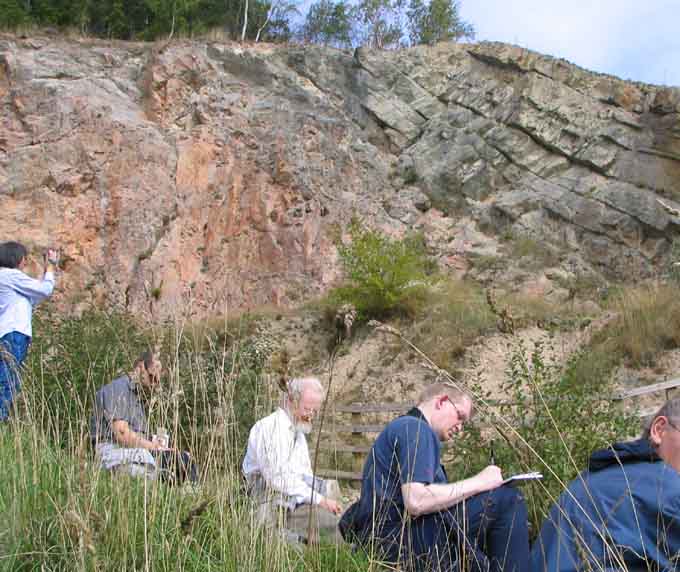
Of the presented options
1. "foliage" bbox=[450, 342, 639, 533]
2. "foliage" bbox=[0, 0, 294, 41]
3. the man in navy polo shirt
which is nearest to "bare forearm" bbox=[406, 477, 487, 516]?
the man in navy polo shirt

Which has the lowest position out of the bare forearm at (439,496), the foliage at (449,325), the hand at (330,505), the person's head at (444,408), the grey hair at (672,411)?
the foliage at (449,325)

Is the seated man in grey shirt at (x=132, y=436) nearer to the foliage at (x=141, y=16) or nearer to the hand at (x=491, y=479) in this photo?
the hand at (x=491, y=479)

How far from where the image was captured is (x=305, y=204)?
1648cm

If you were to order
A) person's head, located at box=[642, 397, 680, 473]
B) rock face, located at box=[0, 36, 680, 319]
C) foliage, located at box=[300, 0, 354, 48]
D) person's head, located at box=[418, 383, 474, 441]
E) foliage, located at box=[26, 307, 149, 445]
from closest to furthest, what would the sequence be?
1. person's head, located at box=[642, 397, 680, 473]
2. person's head, located at box=[418, 383, 474, 441]
3. foliage, located at box=[26, 307, 149, 445]
4. rock face, located at box=[0, 36, 680, 319]
5. foliage, located at box=[300, 0, 354, 48]

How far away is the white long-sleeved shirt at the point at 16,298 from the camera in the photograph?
524 cm

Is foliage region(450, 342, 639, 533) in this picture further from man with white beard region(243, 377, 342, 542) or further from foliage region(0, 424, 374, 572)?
foliage region(0, 424, 374, 572)

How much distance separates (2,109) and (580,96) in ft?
40.6

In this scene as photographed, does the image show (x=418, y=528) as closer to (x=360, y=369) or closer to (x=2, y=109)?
(x=360, y=369)

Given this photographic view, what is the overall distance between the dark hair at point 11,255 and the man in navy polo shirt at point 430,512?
3233mm

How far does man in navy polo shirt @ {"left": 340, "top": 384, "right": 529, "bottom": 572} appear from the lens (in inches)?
123

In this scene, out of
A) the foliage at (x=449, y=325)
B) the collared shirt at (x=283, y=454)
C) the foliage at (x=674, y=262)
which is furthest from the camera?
the foliage at (x=674, y=262)

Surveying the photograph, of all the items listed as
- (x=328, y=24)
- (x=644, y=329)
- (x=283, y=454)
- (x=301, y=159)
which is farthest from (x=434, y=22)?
(x=283, y=454)

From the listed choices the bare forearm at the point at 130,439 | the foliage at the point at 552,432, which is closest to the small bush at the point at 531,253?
the foliage at the point at 552,432

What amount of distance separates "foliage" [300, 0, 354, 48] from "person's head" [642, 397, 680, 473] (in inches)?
913
